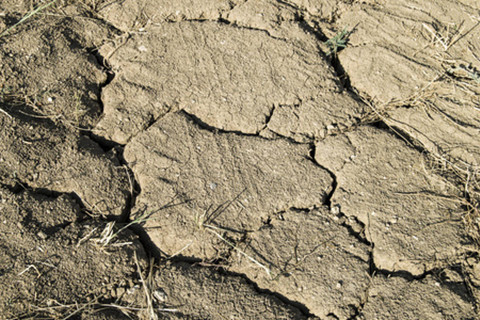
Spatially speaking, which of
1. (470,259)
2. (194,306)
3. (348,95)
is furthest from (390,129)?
(194,306)

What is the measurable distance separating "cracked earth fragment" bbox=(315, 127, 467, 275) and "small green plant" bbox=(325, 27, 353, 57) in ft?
2.04

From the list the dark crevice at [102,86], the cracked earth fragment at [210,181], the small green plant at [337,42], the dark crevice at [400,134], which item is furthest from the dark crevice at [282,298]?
the small green plant at [337,42]

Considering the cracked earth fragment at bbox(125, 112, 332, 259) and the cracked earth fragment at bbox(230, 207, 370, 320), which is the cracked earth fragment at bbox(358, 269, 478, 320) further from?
the cracked earth fragment at bbox(125, 112, 332, 259)

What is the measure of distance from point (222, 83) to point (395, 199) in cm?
125

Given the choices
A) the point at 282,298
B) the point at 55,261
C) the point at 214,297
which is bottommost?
the point at 55,261

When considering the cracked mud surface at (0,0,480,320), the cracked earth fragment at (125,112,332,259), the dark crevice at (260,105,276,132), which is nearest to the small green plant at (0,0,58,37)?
the cracked mud surface at (0,0,480,320)

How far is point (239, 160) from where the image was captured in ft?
8.52

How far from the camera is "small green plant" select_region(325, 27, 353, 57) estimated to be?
3014 millimetres

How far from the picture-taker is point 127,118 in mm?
2729

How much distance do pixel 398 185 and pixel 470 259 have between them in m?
0.53

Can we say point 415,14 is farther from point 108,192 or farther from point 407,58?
point 108,192

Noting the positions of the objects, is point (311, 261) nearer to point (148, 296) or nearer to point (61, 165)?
point (148, 296)

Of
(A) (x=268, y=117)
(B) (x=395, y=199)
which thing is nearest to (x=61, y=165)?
(A) (x=268, y=117)

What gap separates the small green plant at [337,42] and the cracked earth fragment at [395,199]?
62 cm
